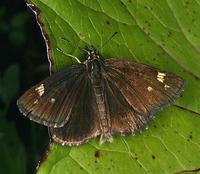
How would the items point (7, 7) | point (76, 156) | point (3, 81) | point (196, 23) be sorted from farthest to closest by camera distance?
point (7, 7)
point (3, 81)
point (196, 23)
point (76, 156)

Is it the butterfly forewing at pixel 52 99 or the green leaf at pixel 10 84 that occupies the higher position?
the butterfly forewing at pixel 52 99

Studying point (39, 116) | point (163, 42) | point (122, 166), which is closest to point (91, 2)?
point (163, 42)

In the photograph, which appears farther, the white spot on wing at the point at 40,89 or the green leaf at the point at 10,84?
the green leaf at the point at 10,84

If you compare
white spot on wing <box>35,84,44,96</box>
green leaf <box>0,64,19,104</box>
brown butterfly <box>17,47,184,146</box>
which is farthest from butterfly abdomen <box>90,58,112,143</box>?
green leaf <box>0,64,19,104</box>

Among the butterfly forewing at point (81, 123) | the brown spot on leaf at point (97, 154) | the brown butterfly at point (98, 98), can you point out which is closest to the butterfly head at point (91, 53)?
the brown butterfly at point (98, 98)

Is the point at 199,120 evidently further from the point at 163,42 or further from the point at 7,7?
the point at 7,7

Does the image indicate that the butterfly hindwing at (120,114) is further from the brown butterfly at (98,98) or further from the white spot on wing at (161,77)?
the white spot on wing at (161,77)

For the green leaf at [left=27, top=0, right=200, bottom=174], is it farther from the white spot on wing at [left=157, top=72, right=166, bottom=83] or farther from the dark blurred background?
the dark blurred background
